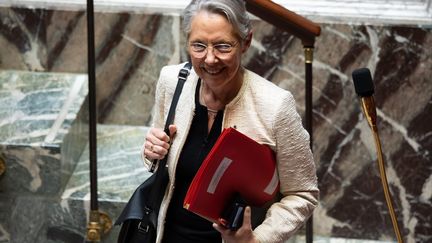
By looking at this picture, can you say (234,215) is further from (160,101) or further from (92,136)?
(92,136)

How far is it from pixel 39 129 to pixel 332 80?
54.6 inches

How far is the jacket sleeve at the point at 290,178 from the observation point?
2547mm

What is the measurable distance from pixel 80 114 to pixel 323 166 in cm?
120

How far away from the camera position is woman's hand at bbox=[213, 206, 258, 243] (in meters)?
2.44

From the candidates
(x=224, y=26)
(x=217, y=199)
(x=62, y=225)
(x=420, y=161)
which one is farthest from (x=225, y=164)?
(x=420, y=161)

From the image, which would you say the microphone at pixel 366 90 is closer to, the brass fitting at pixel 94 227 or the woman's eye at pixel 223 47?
the woman's eye at pixel 223 47

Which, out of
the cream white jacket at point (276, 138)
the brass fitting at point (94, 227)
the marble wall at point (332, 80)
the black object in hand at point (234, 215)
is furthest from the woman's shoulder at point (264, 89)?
the marble wall at point (332, 80)

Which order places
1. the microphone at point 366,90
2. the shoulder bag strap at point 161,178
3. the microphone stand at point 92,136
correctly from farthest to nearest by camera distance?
1. the microphone stand at point 92,136
2. the shoulder bag strap at point 161,178
3. the microphone at point 366,90

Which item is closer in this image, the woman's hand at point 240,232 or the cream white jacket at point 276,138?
the woman's hand at point 240,232

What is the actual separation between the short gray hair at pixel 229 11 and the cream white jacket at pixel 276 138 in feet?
0.61

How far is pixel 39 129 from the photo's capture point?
4.14 meters

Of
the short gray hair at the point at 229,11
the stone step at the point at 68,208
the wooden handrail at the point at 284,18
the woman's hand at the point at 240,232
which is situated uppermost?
the wooden handrail at the point at 284,18

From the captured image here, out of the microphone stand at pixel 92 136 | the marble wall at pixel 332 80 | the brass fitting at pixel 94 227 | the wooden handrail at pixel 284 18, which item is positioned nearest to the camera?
the wooden handrail at pixel 284 18

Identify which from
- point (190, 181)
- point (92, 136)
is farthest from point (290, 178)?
point (92, 136)
